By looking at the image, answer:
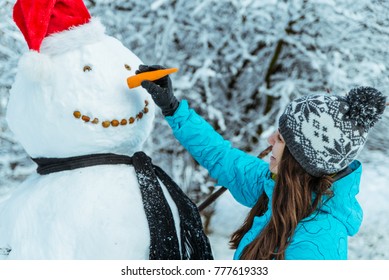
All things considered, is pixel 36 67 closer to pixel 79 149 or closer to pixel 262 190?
pixel 79 149

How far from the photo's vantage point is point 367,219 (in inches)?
135

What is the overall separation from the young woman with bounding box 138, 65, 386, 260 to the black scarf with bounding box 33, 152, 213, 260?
157 millimetres

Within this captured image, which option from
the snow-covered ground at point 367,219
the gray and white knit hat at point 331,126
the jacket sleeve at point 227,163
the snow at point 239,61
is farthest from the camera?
the snow-covered ground at point 367,219

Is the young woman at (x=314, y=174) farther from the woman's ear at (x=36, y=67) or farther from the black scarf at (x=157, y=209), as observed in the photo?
the woman's ear at (x=36, y=67)

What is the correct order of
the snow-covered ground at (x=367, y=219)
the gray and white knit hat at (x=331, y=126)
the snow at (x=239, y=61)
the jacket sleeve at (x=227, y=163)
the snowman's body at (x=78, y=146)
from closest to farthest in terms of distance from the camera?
the gray and white knit hat at (x=331, y=126) < the snowman's body at (x=78, y=146) < the jacket sleeve at (x=227, y=163) < the snow at (x=239, y=61) < the snow-covered ground at (x=367, y=219)

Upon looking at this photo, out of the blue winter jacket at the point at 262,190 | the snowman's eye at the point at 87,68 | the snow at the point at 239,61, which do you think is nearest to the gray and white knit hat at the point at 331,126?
the blue winter jacket at the point at 262,190

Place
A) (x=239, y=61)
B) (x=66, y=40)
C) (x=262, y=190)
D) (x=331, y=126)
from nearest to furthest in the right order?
(x=331, y=126)
(x=66, y=40)
(x=262, y=190)
(x=239, y=61)

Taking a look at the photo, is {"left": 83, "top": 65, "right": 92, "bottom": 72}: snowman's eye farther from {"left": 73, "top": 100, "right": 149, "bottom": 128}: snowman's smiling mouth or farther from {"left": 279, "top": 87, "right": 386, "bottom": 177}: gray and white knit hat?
{"left": 279, "top": 87, "right": 386, "bottom": 177}: gray and white knit hat

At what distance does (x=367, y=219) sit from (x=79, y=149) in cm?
271

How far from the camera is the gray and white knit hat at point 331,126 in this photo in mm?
1173

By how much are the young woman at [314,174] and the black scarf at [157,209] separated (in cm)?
16

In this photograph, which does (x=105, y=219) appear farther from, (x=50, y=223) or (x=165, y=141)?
(x=165, y=141)

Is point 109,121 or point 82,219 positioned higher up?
point 109,121

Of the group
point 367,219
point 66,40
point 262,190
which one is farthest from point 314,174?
point 367,219
